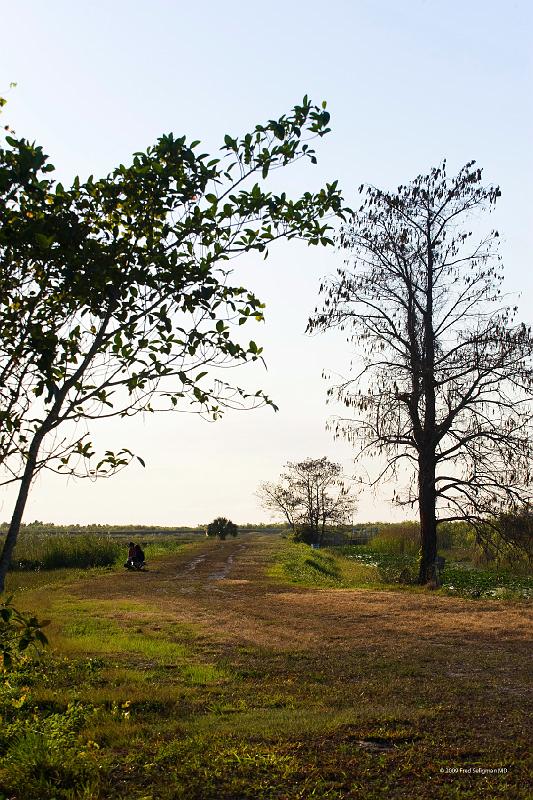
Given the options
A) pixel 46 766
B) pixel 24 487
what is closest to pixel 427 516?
pixel 46 766

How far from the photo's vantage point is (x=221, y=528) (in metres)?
63.8

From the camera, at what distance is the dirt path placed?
13.3 meters

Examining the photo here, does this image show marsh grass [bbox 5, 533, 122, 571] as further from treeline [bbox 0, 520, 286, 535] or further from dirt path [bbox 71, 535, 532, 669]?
treeline [bbox 0, 520, 286, 535]

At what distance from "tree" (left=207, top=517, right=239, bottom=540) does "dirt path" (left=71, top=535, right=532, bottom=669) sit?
3796 centimetres

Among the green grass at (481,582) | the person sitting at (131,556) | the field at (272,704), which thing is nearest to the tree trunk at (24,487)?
the field at (272,704)

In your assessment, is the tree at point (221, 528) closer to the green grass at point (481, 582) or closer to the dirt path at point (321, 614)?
the green grass at point (481, 582)

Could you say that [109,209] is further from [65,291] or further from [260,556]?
[260,556]

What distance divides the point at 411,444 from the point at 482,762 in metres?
19.3

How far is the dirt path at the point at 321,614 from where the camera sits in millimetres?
13281

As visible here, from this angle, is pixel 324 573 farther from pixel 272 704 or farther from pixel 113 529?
pixel 113 529

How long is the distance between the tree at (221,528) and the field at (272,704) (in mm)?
46221

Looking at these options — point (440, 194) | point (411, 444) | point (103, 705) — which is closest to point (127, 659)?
point (103, 705)

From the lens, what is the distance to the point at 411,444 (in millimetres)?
25312

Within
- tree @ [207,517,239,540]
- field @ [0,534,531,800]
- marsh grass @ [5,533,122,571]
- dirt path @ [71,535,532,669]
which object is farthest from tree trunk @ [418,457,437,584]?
tree @ [207,517,239,540]
